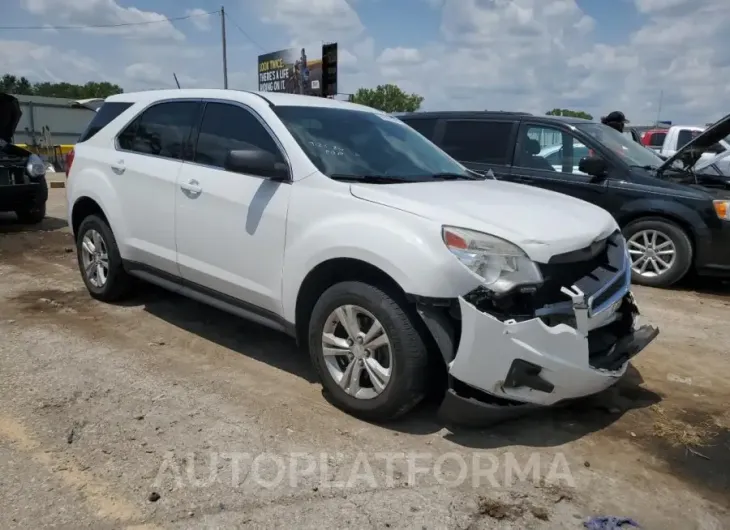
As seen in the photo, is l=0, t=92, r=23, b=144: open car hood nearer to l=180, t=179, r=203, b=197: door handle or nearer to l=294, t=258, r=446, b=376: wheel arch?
l=180, t=179, r=203, b=197: door handle

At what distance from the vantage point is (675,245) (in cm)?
684

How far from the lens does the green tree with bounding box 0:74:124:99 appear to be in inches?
3278

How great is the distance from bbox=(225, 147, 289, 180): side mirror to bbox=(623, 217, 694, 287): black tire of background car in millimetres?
4595

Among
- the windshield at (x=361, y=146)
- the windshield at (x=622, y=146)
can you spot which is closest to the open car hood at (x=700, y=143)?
the windshield at (x=622, y=146)

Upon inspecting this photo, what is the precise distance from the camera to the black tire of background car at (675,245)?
679 cm

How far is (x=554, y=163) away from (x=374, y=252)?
473cm

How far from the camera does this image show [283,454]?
326 cm

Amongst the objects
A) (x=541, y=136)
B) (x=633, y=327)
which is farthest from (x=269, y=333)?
(x=541, y=136)

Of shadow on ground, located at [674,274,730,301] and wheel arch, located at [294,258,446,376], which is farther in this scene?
shadow on ground, located at [674,274,730,301]

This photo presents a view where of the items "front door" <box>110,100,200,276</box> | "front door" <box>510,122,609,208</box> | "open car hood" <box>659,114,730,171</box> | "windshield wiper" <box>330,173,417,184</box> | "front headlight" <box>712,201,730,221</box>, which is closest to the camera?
"windshield wiper" <box>330,173,417,184</box>

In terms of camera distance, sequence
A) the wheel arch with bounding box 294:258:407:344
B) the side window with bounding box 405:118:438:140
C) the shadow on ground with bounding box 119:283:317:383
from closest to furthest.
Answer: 1. the wheel arch with bounding box 294:258:407:344
2. the shadow on ground with bounding box 119:283:317:383
3. the side window with bounding box 405:118:438:140

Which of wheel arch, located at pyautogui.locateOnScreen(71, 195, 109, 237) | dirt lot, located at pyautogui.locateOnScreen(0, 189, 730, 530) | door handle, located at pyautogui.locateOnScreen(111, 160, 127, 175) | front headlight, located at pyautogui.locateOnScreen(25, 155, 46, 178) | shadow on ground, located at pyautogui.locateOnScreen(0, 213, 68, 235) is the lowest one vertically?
dirt lot, located at pyautogui.locateOnScreen(0, 189, 730, 530)

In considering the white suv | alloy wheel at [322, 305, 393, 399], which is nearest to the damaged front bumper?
the white suv

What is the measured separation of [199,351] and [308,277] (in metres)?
1.35
